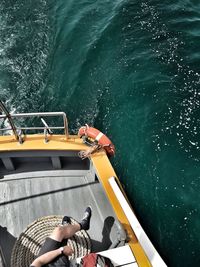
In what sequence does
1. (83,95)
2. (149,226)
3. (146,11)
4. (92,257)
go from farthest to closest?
(146,11), (83,95), (149,226), (92,257)

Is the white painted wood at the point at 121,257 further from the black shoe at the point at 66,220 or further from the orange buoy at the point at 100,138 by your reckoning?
the orange buoy at the point at 100,138

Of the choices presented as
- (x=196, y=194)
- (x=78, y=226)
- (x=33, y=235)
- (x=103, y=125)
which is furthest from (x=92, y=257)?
(x=103, y=125)

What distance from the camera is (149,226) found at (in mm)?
7789

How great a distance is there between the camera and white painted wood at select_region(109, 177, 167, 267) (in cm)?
541

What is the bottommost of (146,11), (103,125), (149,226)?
(149,226)

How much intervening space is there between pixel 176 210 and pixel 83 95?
15.4ft

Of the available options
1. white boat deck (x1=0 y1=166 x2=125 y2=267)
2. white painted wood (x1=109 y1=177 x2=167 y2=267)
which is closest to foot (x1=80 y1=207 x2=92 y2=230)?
white boat deck (x1=0 y1=166 x2=125 y2=267)

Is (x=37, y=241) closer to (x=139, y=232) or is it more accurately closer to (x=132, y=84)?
(x=139, y=232)

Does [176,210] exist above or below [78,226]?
below

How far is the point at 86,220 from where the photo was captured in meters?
6.07

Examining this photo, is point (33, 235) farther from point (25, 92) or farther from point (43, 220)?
point (25, 92)

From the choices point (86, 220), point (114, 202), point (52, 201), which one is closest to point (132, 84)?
point (52, 201)

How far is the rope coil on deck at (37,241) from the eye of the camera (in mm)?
5853

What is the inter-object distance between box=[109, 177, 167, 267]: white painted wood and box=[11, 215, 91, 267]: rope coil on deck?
95 centimetres
